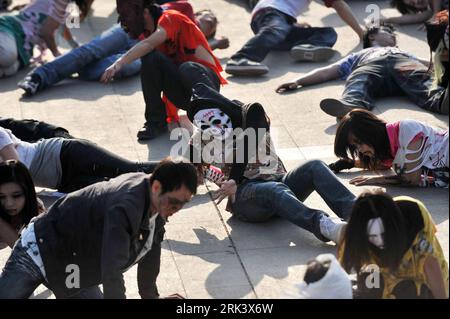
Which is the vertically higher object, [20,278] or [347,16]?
[20,278]

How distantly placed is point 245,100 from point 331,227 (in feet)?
8.86

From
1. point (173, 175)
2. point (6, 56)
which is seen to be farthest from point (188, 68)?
point (173, 175)

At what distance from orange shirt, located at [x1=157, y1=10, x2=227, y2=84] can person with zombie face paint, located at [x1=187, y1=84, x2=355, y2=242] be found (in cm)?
110

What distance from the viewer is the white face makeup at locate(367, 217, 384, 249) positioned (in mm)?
4309

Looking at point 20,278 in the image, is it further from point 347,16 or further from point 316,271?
point 347,16

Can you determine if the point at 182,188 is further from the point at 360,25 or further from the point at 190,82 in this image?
the point at 360,25

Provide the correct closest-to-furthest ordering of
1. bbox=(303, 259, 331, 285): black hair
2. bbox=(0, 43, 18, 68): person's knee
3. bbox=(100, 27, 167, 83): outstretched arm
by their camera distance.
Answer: bbox=(303, 259, 331, 285): black hair → bbox=(100, 27, 167, 83): outstretched arm → bbox=(0, 43, 18, 68): person's knee

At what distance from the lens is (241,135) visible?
584cm

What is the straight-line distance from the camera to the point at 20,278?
4.72 m

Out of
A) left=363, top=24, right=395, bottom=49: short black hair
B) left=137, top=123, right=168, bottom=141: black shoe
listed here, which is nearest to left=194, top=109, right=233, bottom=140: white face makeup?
left=137, top=123, right=168, bottom=141: black shoe

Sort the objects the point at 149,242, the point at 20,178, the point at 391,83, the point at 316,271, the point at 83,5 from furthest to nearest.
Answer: the point at 83,5 → the point at 391,83 → the point at 20,178 → the point at 149,242 → the point at 316,271

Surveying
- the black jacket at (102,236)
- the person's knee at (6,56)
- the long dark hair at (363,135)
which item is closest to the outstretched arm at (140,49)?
the person's knee at (6,56)

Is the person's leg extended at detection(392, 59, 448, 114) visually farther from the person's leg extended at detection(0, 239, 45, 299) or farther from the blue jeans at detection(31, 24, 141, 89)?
the person's leg extended at detection(0, 239, 45, 299)

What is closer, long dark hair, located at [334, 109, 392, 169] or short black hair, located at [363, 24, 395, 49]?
long dark hair, located at [334, 109, 392, 169]
